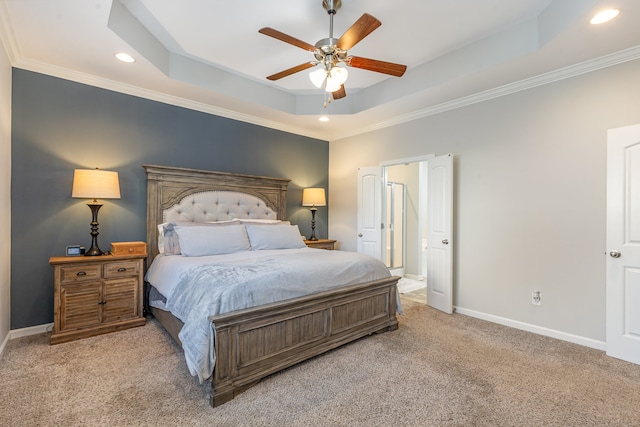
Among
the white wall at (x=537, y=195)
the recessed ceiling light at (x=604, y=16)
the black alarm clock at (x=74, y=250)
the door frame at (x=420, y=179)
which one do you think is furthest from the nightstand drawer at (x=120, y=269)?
the recessed ceiling light at (x=604, y=16)

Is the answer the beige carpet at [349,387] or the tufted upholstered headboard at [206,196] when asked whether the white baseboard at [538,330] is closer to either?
the beige carpet at [349,387]

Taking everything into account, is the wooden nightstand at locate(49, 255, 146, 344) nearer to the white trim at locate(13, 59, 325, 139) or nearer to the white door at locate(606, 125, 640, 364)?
the white trim at locate(13, 59, 325, 139)

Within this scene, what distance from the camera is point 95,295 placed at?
9.68 feet

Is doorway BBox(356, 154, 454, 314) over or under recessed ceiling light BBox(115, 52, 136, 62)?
under

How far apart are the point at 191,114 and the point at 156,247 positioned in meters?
1.81

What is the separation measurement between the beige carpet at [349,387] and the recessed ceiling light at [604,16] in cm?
271

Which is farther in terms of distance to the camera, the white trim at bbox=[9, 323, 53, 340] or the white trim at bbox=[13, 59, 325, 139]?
the white trim at bbox=[13, 59, 325, 139]

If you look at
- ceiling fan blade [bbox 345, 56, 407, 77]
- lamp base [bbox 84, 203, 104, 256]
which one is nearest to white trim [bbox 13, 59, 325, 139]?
lamp base [bbox 84, 203, 104, 256]

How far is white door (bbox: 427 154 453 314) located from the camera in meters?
3.78

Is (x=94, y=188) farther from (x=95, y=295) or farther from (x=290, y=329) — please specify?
(x=290, y=329)

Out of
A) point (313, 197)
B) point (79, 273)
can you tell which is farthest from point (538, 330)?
point (79, 273)

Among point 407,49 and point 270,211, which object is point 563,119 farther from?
point 270,211

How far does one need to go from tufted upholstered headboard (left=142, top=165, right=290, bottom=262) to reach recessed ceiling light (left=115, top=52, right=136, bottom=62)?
114cm

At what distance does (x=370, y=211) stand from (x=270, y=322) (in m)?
3.04
